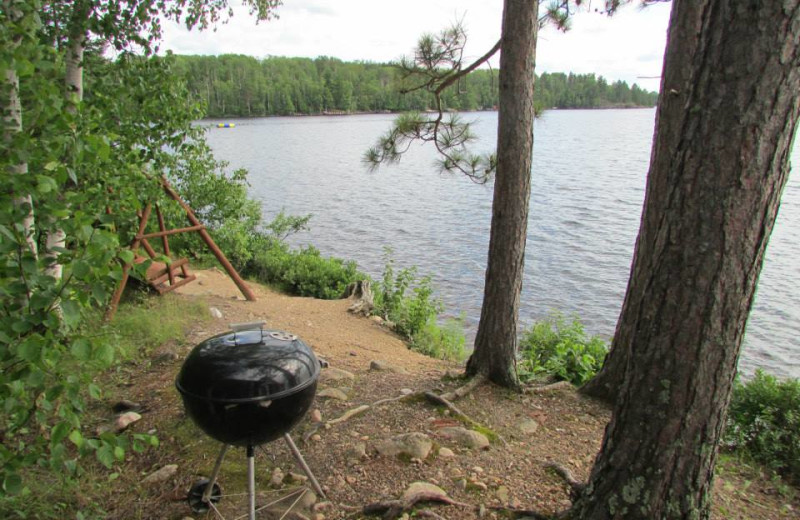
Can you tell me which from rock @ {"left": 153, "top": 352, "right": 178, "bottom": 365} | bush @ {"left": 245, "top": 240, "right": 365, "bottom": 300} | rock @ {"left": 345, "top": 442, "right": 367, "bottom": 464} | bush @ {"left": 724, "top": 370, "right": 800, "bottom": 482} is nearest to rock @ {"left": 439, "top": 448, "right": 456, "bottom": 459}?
rock @ {"left": 345, "top": 442, "right": 367, "bottom": 464}

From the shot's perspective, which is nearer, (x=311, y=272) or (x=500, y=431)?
(x=500, y=431)

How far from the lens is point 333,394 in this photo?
16.0ft

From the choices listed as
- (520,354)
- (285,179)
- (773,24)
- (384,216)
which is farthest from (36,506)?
(285,179)

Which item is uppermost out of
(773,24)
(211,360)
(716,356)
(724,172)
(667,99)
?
(773,24)

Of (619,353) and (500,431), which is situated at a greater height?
(619,353)

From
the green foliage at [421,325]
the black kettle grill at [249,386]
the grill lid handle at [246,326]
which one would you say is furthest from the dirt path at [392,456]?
the green foliage at [421,325]

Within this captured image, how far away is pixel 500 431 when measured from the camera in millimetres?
4508

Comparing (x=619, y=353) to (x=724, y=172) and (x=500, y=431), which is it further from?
(x=724, y=172)

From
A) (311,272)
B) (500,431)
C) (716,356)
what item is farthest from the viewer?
(311,272)

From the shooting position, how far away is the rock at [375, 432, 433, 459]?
3896 mm

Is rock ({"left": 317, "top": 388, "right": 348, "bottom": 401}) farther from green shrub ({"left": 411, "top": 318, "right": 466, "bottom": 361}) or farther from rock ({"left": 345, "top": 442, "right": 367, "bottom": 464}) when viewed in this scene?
green shrub ({"left": 411, "top": 318, "right": 466, "bottom": 361})

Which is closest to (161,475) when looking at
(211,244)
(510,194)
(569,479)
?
(569,479)

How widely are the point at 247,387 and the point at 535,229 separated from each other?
17217mm

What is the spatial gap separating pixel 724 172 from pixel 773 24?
606 mm
